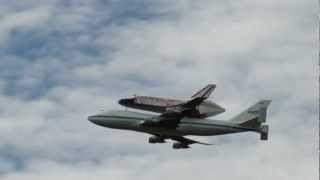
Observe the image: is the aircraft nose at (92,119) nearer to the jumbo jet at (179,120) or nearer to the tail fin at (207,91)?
the jumbo jet at (179,120)

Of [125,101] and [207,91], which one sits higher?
[207,91]

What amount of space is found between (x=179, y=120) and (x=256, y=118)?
12140 mm

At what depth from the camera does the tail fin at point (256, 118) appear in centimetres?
13776

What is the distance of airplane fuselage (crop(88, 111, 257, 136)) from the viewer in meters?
137

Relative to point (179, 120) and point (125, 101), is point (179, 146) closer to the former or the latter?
point (179, 120)

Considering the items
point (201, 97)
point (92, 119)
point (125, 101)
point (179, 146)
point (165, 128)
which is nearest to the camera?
point (201, 97)

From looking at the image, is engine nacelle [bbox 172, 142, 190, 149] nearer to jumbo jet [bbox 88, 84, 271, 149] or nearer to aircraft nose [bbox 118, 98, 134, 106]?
jumbo jet [bbox 88, 84, 271, 149]

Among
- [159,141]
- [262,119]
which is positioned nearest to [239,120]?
[262,119]

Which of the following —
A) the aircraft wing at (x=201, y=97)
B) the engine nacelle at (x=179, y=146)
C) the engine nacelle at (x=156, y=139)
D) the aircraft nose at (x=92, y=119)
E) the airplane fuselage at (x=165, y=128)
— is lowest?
the engine nacelle at (x=179, y=146)

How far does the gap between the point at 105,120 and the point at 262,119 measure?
80.4 feet

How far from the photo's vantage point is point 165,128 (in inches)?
5399

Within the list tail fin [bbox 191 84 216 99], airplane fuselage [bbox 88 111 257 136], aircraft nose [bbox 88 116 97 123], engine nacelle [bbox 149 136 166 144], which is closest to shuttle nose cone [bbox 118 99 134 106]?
airplane fuselage [bbox 88 111 257 136]

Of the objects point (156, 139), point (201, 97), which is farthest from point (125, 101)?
point (201, 97)

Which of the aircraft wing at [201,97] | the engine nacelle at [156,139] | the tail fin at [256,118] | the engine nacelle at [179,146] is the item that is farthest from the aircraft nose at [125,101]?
the tail fin at [256,118]
